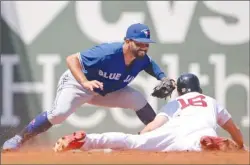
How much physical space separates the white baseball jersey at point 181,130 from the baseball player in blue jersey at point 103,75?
26.4 inches

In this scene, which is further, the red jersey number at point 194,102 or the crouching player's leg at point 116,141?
the red jersey number at point 194,102

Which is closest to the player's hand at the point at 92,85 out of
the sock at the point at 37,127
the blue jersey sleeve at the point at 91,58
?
the blue jersey sleeve at the point at 91,58

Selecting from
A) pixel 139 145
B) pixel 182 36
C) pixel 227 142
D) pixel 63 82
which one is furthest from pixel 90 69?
pixel 182 36

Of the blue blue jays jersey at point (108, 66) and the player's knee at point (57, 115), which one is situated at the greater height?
the blue blue jays jersey at point (108, 66)

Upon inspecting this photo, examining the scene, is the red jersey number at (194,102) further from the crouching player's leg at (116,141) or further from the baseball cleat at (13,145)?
the baseball cleat at (13,145)

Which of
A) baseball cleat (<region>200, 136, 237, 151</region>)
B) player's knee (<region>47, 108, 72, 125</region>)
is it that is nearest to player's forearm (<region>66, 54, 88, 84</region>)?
player's knee (<region>47, 108, 72, 125</region>)

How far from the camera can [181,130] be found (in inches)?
241

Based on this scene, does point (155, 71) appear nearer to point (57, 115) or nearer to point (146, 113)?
point (146, 113)

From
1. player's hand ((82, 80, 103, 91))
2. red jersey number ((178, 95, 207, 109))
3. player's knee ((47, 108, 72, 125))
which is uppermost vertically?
player's hand ((82, 80, 103, 91))

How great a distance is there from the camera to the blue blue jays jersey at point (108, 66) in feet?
22.2

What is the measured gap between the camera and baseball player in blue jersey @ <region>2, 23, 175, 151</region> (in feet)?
22.0

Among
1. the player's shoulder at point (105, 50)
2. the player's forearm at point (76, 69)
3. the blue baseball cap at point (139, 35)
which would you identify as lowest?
the player's forearm at point (76, 69)

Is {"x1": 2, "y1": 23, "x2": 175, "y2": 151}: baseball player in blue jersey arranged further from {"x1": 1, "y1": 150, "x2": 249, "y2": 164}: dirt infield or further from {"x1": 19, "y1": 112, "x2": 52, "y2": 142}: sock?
{"x1": 1, "y1": 150, "x2": 249, "y2": 164}: dirt infield

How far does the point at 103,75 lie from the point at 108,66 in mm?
110
